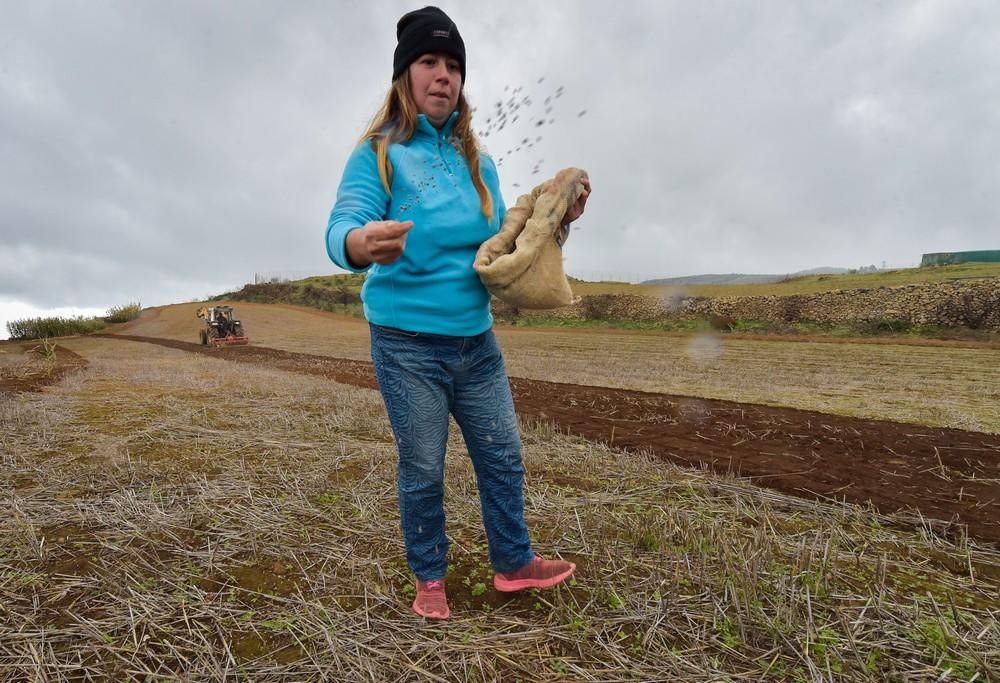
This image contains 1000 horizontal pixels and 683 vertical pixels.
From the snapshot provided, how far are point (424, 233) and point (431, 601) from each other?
1443 mm

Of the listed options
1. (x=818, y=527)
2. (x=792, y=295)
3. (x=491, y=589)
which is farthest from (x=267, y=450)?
(x=792, y=295)

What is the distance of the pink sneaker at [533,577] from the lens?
7.53 ft

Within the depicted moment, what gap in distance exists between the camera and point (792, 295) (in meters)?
27.7

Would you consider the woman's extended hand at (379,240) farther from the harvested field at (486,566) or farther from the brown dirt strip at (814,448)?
the brown dirt strip at (814,448)

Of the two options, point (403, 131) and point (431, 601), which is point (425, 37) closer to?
point (403, 131)

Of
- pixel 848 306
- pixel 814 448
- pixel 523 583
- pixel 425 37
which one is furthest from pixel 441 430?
pixel 848 306

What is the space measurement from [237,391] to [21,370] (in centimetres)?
775

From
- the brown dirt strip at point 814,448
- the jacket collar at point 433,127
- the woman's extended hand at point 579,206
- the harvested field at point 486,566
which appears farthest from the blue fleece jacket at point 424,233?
the brown dirt strip at point 814,448

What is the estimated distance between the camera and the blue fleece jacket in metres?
2.06

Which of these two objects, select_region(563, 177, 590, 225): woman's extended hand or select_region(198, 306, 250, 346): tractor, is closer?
A: select_region(563, 177, 590, 225): woman's extended hand

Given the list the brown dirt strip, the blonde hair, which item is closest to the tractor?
the brown dirt strip

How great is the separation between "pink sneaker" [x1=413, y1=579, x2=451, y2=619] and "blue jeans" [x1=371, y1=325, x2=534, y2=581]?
3 centimetres

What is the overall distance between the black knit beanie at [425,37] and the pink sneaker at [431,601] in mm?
2050

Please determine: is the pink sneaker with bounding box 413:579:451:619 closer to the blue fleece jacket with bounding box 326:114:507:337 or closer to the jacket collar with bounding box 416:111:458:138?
the blue fleece jacket with bounding box 326:114:507:337
